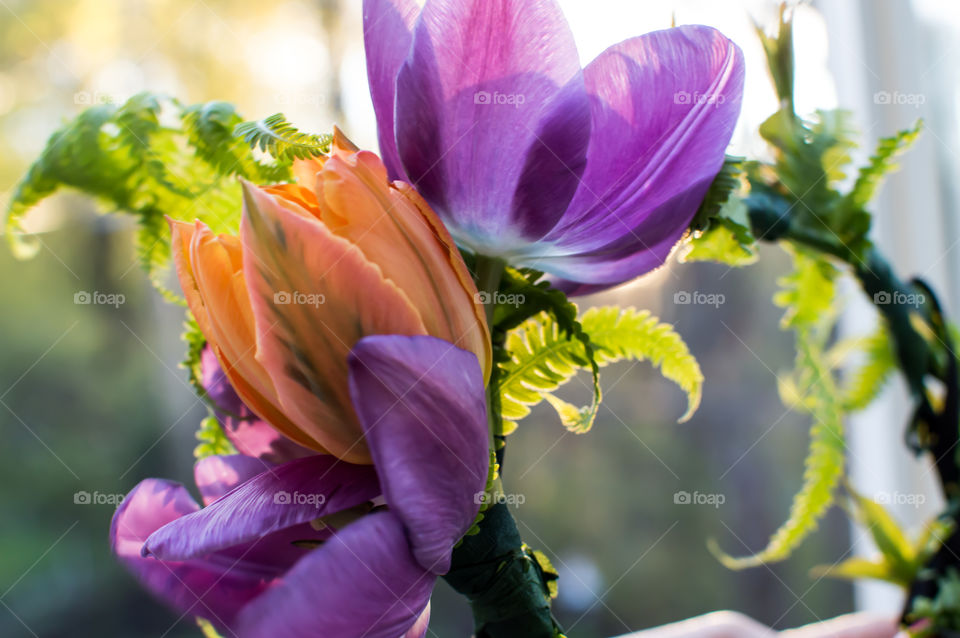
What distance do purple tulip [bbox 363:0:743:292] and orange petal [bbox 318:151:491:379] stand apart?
20 mm

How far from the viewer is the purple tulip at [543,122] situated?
0.61 ft

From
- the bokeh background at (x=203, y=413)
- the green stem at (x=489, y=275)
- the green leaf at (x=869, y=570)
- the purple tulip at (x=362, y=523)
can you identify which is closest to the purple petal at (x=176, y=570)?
the purple tulip at (x=362, y=523)

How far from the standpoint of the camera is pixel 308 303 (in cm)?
17

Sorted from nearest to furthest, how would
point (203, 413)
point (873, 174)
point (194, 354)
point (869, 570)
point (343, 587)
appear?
point (343, 587)
point (194, 354)
point (873, 174)
point (869, 570)
point (203, 413)

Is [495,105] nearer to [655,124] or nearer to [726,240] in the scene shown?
[655,124]

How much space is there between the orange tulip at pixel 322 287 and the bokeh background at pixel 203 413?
929 mm

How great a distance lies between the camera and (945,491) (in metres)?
0.43

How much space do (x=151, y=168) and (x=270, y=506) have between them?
0.16m

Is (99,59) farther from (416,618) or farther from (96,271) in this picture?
(416,618)

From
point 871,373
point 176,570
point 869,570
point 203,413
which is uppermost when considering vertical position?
point 176,570

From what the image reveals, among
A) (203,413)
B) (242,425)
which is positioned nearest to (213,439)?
(242,425)

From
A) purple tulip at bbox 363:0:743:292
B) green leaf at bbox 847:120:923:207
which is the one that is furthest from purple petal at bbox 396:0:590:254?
green leaf at bbox 847:120:923:207

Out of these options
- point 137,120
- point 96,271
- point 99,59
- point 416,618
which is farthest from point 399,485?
point 96,271

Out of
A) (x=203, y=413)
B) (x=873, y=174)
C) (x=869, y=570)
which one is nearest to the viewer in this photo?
(x=873, y=174)
